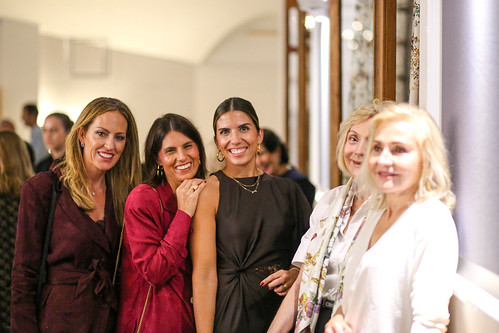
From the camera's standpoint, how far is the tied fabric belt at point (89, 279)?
7.89ft

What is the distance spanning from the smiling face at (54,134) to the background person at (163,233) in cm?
159

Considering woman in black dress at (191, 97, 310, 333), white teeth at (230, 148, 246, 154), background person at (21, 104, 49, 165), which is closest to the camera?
woman in black dress at (191, 97, 310, 333)

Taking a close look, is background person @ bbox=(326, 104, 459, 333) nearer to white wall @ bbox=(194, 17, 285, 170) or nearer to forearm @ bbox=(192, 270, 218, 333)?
forearm @ bbox=(192, 270, 218, 333)

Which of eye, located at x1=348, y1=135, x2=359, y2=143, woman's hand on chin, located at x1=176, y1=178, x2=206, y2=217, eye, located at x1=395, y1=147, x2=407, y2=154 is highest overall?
eye, located at x1=348, y1=135, x2=359, y2=143

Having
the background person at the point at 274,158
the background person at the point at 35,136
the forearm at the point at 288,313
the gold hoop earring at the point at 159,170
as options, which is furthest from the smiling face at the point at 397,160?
the background person at the point at 35,136

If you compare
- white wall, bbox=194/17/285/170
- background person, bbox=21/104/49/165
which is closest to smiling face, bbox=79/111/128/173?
background person, bbox=21/104/49/165

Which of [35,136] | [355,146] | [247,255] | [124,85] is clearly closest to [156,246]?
[247,255]

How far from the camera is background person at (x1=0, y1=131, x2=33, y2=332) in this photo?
145 inches

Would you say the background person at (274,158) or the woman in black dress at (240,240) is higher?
the background person at (274,158)

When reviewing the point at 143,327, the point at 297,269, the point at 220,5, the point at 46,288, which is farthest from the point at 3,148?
the point at 220,5

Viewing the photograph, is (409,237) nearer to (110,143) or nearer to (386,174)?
(386,174)

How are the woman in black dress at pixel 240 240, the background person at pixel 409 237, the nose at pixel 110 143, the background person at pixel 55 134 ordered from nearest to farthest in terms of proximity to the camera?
the background person at pixel 409 237
the woman in black dress at pixel 240 240
the nose at pixel 110 143
the background person at pixel 55 134

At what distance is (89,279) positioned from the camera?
94.7 inches

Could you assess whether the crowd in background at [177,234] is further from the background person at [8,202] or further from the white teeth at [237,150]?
the background person at [8,202]
